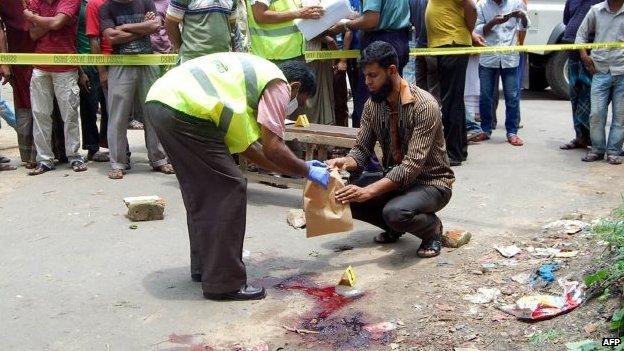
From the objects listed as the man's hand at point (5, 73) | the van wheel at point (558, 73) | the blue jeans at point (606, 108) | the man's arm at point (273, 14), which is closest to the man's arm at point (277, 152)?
the man's arm at point (273, 14)

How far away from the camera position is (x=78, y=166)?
26.4 ft

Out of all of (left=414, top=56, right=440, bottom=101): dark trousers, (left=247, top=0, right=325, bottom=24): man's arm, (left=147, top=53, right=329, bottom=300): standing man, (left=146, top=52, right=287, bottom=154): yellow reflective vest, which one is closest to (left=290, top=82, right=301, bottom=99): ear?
(left=147, top=53, right=329, bottom=300): standing man

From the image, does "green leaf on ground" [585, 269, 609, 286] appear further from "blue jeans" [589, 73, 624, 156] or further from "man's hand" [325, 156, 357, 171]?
"blue jeans" [589, 73, 624, 156]

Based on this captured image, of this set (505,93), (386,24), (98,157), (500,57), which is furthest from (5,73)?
(505,93)

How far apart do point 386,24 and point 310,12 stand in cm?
80

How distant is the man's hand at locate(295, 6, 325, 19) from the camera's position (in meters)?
7.10

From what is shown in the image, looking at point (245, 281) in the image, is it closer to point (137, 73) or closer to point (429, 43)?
point (137, 73)

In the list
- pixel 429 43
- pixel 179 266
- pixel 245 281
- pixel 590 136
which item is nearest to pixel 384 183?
pixel 245 281

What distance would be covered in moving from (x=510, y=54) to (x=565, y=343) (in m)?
5.68

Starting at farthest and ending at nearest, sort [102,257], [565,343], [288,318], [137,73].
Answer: [137,73]
[102,257]
[288,318]
[565,343]

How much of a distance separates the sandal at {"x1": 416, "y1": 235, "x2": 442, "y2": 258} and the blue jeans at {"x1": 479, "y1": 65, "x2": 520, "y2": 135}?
164 inches

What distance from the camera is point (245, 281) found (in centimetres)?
473

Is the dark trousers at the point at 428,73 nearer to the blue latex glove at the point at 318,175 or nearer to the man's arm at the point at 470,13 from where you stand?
the man's arm at the point at 470,13

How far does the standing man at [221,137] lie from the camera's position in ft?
14.6
